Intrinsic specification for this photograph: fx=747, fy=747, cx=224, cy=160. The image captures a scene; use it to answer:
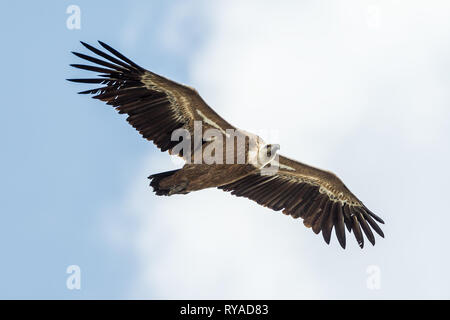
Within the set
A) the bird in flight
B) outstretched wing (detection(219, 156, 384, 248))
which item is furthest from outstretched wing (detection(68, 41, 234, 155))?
outstretched wing (detection(219, 156, 384, 248))

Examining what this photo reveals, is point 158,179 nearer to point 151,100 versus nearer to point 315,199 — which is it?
point 151,100

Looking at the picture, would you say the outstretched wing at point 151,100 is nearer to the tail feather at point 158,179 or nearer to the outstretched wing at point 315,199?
the tail feather at point 158,179

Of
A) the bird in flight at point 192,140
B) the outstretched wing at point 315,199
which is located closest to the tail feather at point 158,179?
the bird in flight at point 192,140

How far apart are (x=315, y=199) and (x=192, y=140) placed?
11.2ft

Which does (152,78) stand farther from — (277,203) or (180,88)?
(277,203)

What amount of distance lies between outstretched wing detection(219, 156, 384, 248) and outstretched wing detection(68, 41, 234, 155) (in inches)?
87.0

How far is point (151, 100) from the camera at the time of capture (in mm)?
14086

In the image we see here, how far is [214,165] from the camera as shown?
570 inches

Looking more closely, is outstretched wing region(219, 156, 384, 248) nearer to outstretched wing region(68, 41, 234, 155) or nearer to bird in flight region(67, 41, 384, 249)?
bird in flight region(67, 41, 384, 249)

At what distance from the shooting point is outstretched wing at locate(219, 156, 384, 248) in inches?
630

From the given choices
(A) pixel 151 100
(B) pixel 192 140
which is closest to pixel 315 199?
(B) pixel 192 140

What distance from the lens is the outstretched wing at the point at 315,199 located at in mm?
16000

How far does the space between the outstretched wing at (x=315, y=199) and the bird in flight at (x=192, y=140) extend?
0.07 ft
